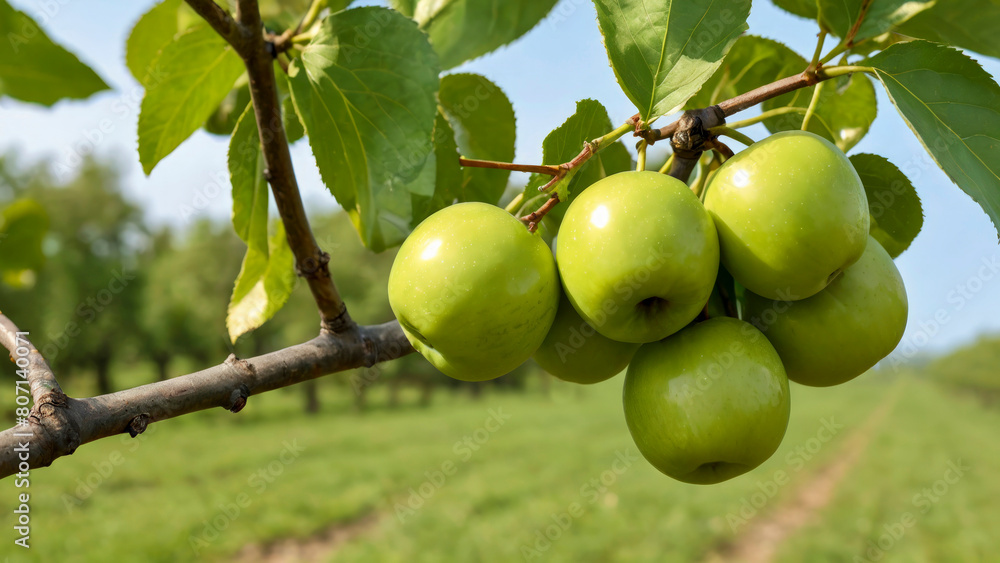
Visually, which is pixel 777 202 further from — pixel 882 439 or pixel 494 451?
pixel 882 439

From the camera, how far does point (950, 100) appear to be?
0.83 m

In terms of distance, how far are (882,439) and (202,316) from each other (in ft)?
81.6

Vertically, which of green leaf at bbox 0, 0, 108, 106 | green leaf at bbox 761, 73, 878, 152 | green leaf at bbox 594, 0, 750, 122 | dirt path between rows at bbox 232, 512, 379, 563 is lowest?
dirt path between rows at bbox 232, 512, 379, 563

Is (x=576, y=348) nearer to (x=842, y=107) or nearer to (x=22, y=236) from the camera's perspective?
(x=842, y=107)

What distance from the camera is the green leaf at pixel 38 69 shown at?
1.28m

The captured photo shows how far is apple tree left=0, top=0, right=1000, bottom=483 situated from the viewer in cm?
81

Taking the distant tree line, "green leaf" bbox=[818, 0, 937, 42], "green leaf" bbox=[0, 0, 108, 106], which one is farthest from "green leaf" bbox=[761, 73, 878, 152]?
the distant tree line

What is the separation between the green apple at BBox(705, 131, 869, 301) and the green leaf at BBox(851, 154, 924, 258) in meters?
0.26

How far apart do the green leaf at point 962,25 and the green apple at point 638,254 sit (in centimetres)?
53

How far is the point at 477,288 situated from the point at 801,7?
2.45ft

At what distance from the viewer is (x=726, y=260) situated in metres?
0.88

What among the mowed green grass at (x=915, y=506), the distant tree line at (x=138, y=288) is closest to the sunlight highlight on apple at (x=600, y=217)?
the mowed green grass at (x=915, y=506)

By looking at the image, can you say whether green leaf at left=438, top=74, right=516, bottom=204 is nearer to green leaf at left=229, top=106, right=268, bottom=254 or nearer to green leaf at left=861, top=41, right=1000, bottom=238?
green leaf at left=229, top=106, right=268, bottom=254

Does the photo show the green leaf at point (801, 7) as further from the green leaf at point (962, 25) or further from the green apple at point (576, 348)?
the green apple at point (576, 348)
